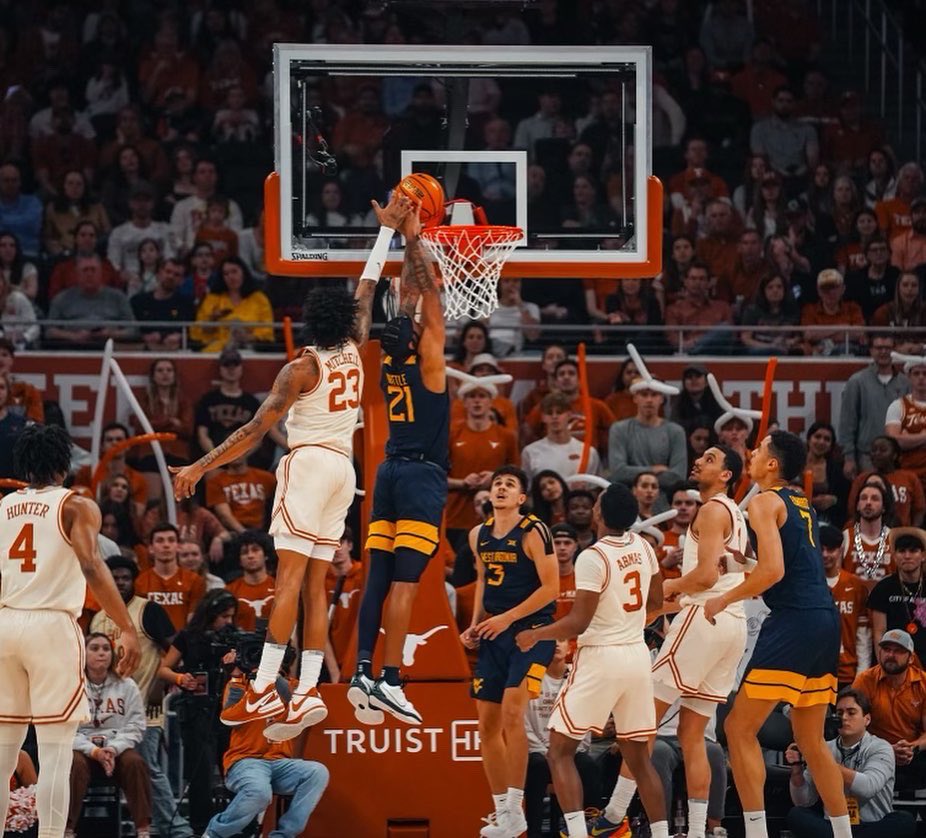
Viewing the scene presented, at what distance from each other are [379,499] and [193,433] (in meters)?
4.79

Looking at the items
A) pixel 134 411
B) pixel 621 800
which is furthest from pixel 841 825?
pixel 134 411

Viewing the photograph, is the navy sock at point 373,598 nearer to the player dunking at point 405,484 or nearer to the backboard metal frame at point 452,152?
the player dunking at point 405,484

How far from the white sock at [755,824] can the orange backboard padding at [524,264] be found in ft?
10.0

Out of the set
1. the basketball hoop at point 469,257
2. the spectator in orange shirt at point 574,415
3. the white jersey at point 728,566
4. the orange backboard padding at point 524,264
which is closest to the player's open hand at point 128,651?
the orange backboard padding at point 524,264

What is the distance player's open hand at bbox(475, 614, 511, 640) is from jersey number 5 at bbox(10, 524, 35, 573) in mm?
2635

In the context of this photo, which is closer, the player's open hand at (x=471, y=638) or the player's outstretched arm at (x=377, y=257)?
the player's outstretched arm at (x=377, y=257)

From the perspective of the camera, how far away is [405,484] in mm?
10266

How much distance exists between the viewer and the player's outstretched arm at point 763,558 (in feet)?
33.0

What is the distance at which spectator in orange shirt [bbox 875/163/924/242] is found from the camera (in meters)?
16.9

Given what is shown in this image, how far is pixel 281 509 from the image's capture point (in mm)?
9969

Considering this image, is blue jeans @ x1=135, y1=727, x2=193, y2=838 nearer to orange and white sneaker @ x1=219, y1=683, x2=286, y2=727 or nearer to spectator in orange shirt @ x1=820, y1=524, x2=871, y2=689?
orange and white sneaker @ x1=219, y1=683, x2=286, y2=727

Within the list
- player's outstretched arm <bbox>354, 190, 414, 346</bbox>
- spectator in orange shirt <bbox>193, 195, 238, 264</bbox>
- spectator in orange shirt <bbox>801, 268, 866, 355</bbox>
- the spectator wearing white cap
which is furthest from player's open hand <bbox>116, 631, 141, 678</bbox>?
spectator in orange shirt <bbox>801, 268, 866, 355</bbox>

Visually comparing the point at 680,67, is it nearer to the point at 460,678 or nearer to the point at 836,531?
the point at 836,531

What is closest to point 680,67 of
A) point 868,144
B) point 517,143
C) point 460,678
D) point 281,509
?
point 868,144
